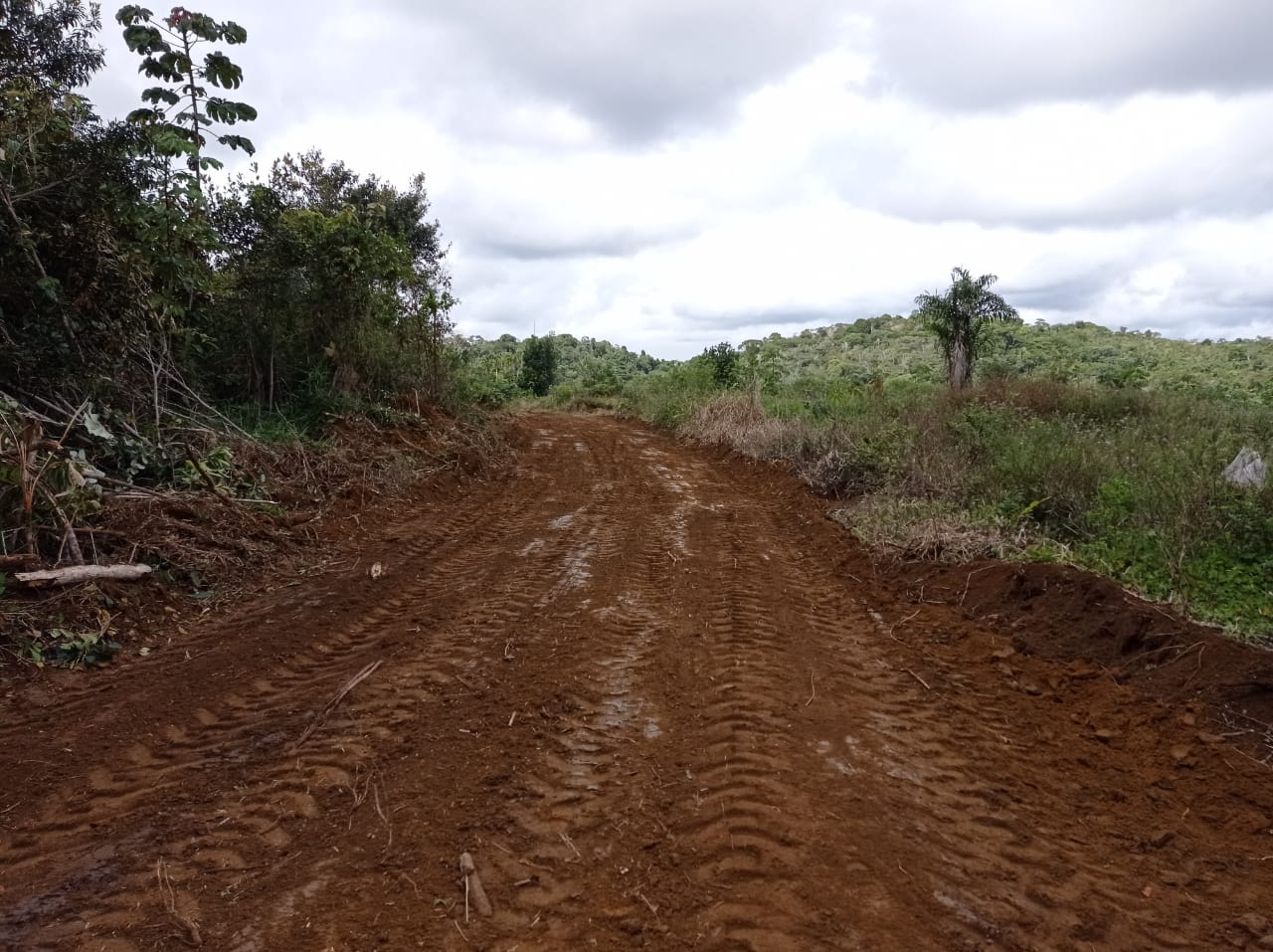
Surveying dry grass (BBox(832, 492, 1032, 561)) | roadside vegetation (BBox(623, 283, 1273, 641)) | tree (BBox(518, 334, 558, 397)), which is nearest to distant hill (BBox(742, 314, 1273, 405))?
roadside vegetation (BBox(623, 283, 1273, 641))

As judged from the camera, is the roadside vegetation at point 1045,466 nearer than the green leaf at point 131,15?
Yes

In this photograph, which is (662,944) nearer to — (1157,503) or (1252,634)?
(1252,634)

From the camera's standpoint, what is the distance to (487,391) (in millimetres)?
17625

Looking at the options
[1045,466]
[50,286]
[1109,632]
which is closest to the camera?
[1109,632]

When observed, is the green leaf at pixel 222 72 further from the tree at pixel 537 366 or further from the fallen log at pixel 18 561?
the tree at pixel 537 366

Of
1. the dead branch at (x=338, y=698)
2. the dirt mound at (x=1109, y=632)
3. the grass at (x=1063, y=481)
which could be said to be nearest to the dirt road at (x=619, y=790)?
the dead branch at (x=338, y=698)

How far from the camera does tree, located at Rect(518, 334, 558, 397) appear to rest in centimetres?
3234

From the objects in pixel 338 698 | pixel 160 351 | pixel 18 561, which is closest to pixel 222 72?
pixel 160 351

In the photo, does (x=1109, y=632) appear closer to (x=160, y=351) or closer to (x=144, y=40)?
(x=160, y=351)

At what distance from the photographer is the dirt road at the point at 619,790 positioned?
2342 millimetres

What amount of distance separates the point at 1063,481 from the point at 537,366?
27975 mm

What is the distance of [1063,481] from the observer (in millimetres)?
6422

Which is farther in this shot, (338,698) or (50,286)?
(50,286)

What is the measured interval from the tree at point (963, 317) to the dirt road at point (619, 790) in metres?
11.8
